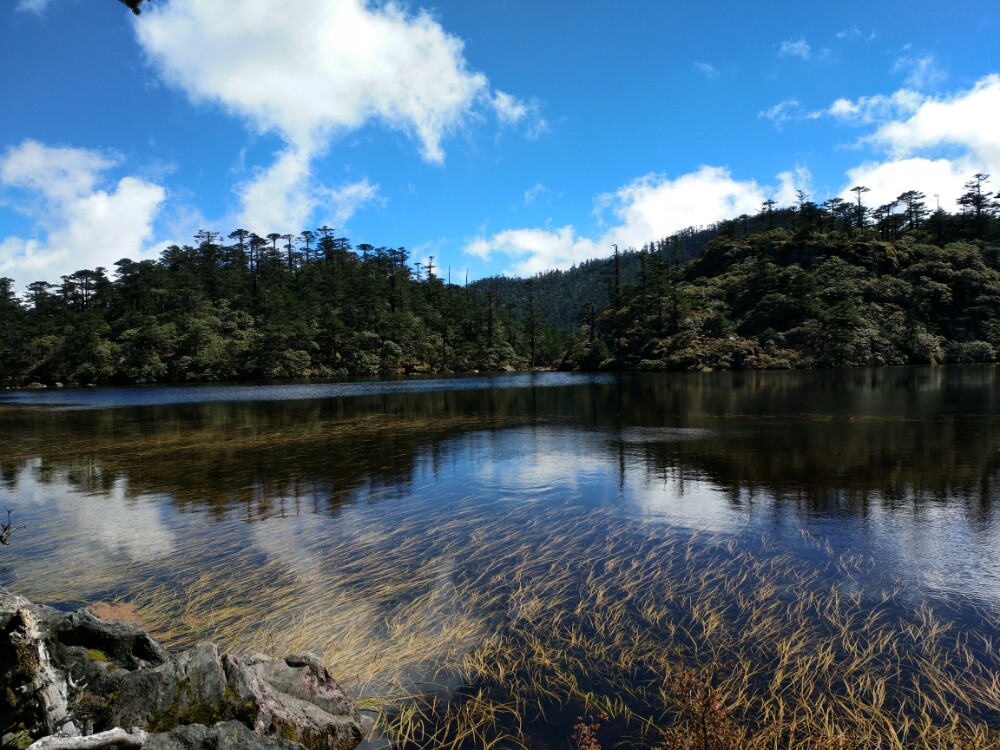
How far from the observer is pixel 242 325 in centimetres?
13288

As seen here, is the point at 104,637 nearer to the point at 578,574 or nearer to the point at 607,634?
the point at 607,634

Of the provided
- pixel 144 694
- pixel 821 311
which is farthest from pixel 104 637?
pixel 821 311

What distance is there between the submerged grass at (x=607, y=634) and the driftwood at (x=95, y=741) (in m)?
2.48

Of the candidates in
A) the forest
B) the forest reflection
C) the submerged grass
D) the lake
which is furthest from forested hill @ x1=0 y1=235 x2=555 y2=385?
the submerged grass

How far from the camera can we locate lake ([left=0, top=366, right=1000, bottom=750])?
6.12m

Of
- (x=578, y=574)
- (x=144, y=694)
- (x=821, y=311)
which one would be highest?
(x=821, y=311)

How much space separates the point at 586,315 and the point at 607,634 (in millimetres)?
147199

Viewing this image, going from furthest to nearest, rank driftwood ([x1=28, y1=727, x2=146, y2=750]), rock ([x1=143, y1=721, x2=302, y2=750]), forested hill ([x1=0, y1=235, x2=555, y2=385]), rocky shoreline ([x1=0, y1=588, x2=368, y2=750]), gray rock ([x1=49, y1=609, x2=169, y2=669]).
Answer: forested hill ([x1=0, y1=235, x2=555, y2=385]), gray rock ([x1=49, y1=609, x2=169, y2=669]), rocky shoreline ([x1=0, y1=588, x2=368, y2=750]), rock ([x1=143, y1=721, x2=302, y2=750]), driftwood ([x1=28, y1=727, x2=146, y2=750])

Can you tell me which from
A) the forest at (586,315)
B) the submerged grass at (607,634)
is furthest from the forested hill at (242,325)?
the submerged grass at (607,634)

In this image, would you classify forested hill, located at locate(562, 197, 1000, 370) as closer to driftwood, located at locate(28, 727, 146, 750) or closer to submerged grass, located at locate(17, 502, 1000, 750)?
submerged grass, located at locate(17, 502, 1000, 750)

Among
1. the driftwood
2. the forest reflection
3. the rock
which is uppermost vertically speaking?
A: the driftwood

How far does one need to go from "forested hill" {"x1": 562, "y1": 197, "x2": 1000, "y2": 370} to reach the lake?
8686 cm

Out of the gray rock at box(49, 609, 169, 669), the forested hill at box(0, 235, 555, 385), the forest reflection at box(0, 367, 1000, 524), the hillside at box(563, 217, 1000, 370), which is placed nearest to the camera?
the gray rock at box(49, 609, 169, 669)

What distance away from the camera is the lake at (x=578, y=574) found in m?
6.12
